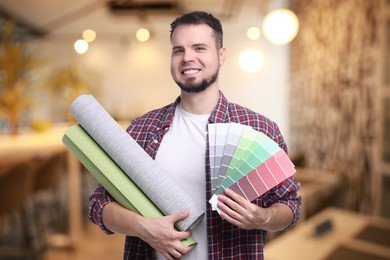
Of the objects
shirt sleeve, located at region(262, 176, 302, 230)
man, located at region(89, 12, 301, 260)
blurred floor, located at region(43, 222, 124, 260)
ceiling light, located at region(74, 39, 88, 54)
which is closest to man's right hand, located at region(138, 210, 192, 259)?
man, located at region(89, 12, 301, 260)

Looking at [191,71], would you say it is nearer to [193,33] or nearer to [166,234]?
[193,33]

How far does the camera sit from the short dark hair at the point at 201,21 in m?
0.43

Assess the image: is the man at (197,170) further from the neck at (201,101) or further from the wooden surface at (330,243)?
the wooden surface at (330,243)

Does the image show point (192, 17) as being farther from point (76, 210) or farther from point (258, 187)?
point (76, 210)

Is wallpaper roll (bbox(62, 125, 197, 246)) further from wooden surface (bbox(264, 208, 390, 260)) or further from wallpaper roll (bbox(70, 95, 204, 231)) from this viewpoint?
wooden surface (bbox(264, 208, 390, 260))

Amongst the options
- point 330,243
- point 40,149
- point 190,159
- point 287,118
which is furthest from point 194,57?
point 287,118

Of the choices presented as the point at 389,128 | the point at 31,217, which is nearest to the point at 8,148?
the point at 31,217

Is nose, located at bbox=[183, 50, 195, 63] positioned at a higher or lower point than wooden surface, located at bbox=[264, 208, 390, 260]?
higher

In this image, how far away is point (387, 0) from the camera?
3092 mm

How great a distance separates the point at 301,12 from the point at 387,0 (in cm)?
181

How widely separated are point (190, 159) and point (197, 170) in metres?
0.02

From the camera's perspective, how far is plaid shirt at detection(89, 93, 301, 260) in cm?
47

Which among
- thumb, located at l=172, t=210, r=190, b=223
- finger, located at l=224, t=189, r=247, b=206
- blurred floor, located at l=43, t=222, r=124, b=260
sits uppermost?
finger, located at l=224, t=189, r=247, b=206

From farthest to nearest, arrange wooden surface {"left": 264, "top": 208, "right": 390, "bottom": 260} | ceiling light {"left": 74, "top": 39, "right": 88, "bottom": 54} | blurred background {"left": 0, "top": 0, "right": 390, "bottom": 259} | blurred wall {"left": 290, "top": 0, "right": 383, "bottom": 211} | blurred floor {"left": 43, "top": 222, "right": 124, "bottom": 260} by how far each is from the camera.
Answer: blurred wall {"left": 290, "top": 0, "right": 383, "bottom": 211} < blurred floor {"left": 43, "top": 222, "right": 124, "bottom": 260} < wooden surface {"left": 264, "top": 208, "right": 390, "bottom": 260} < blurred background {"left": 0, "top": 0, "right": 390, "bottom": 259} < ceiling light {"left": 74, "top": 39, "right": 88, "bottom": 54}
